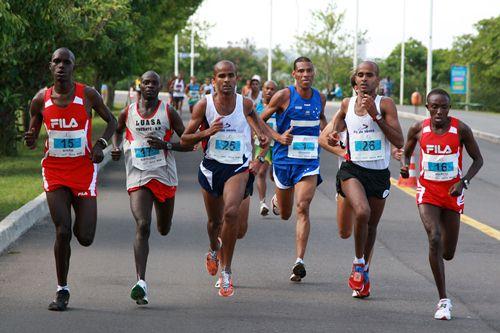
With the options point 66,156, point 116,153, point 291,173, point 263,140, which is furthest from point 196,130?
point 291,173

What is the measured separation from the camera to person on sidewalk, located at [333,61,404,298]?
9.73m

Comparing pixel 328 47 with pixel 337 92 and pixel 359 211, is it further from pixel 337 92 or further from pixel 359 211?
pixel 359 211

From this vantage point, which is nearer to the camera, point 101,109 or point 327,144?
point 101,109

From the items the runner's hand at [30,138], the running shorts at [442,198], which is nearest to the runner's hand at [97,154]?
the runner's hand at [30,138]

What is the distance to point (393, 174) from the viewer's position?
917 inches

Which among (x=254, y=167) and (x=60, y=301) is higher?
(x=254, y=167)

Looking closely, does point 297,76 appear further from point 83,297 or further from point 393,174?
point 393,174

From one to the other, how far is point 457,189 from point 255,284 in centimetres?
205

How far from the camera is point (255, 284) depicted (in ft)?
33.4

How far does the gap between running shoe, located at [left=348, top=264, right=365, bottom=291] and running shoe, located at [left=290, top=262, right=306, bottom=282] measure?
750 mm

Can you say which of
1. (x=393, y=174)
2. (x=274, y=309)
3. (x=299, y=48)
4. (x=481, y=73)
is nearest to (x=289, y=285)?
(x=274, y=309)

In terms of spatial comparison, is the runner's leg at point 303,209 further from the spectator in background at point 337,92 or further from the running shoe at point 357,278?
the spectator in background at point 337,92

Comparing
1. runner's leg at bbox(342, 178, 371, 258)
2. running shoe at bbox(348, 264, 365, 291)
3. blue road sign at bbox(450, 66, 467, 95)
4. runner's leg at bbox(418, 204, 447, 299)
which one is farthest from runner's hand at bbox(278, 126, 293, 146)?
blue road sign at bbox(450, 66, 467, 95)

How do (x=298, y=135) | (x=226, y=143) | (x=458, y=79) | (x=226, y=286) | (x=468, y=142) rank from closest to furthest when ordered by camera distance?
(x=468, y=142) → (x=226, y=286) → (x=226, y=143) → (x=298, y=135) → (x=458, y=79)
